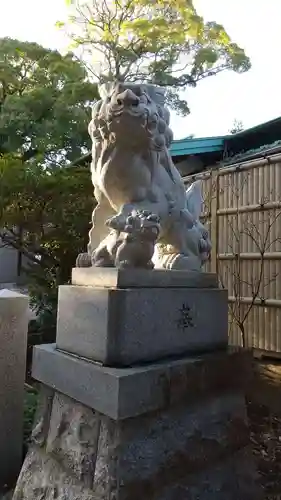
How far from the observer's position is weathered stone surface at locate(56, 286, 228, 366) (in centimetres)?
148

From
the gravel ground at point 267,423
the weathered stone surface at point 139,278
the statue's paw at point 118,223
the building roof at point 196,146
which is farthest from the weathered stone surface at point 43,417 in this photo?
the building roof at point 196,146

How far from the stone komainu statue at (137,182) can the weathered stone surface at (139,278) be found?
0.05m

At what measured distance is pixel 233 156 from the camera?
640 cm

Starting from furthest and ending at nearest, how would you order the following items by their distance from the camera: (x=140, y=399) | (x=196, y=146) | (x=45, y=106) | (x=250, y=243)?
(x=45, y=106)
(x=196, y=146)
(x=250, y=243)
(x=140, y=399)

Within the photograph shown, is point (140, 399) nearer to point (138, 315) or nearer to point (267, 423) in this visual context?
point (138, 315)

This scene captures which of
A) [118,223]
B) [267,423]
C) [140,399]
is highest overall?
[118,223]

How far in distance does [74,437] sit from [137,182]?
3.68 feet

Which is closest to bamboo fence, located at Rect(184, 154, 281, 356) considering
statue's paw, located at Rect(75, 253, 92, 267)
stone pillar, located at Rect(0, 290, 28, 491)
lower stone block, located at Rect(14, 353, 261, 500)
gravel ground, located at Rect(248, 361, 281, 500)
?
gravel ground, located at Rect(248, 361, 281, 500)

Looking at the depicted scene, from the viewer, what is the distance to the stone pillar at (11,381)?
2256 mm

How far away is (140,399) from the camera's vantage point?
141 cm

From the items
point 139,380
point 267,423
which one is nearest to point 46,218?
point 267,423

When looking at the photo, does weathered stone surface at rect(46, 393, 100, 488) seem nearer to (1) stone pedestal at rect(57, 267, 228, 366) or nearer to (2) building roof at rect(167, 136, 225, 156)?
(1) stone pedestal at rect(57, 267, 228, 366)

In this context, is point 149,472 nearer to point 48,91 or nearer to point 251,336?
point 251,336

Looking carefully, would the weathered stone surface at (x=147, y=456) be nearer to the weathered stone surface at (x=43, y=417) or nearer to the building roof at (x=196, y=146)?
the weathered stone surface at (x=43, y=417)
